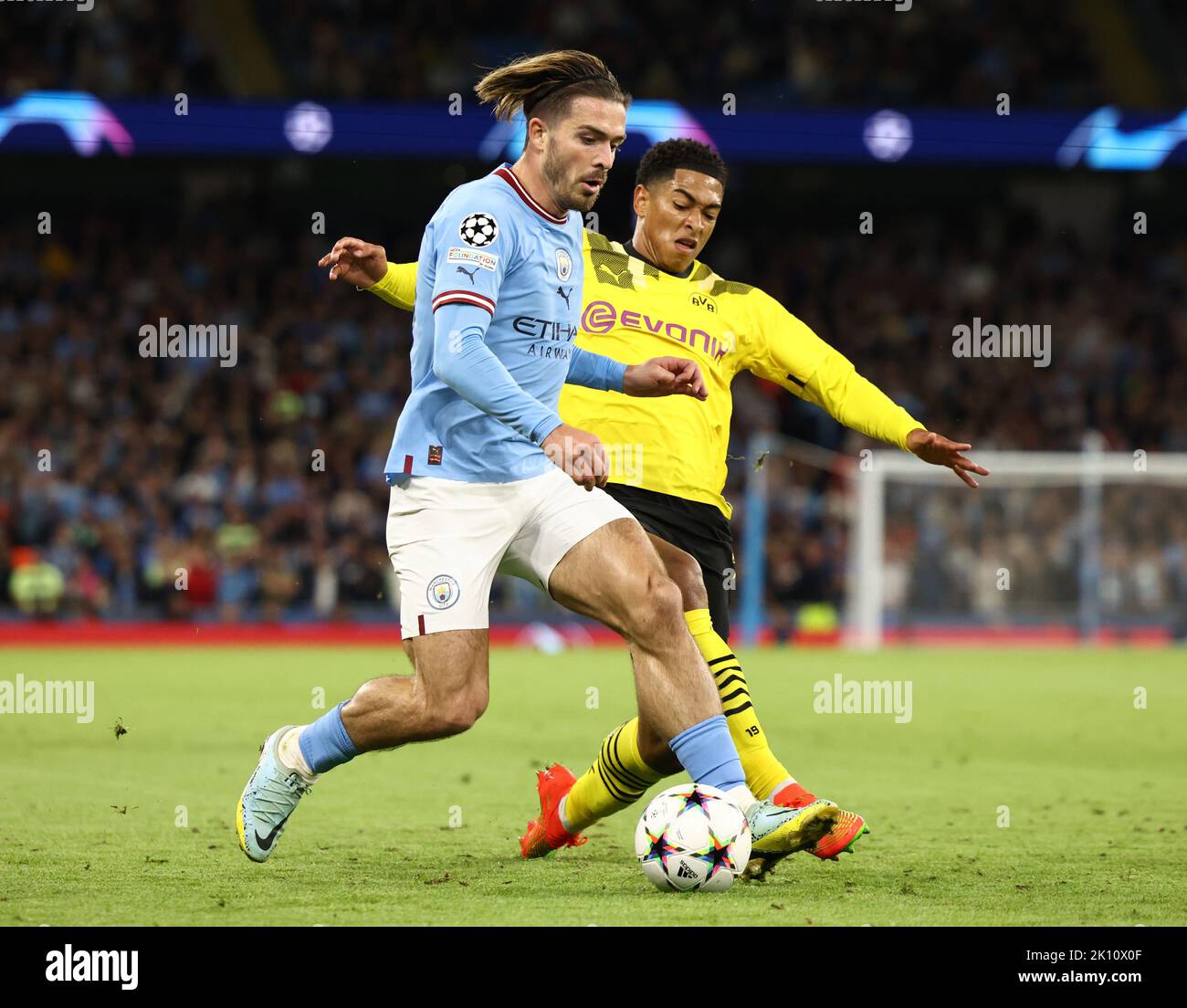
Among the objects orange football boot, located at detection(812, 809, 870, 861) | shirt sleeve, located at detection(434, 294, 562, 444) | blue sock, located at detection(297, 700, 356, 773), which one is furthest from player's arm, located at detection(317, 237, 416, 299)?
orange football boot, located at detection(812, 809, 870, 861)

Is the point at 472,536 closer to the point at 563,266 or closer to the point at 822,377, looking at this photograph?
the point at 563,266

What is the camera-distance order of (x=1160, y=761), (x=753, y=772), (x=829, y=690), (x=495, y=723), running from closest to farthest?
1. (x=753, y=772)
2. (x=1160, y=761)
3. (x=495, y=723)
4. (x=829, y=690)

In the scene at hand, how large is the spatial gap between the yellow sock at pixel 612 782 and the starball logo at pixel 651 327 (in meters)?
1.37

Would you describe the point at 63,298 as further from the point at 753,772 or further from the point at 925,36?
the point at 753,772

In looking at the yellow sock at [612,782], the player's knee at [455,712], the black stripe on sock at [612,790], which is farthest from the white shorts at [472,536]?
the black stripe on sock at [612,790]

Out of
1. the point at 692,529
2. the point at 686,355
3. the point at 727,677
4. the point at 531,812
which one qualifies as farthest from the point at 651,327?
the point at 531,812

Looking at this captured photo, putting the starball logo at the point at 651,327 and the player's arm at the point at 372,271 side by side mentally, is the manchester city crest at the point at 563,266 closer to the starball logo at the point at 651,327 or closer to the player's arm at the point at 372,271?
the player's arm at the point at 372,271

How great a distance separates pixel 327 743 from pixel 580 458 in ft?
4.30

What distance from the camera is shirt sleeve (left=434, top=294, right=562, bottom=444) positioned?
498cm

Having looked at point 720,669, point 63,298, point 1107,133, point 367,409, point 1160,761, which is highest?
point 1107,133

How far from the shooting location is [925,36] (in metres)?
24.6

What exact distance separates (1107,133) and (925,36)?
139 inches

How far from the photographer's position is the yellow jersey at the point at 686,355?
6297mm

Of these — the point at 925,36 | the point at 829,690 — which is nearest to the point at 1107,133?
the point at 925,36
